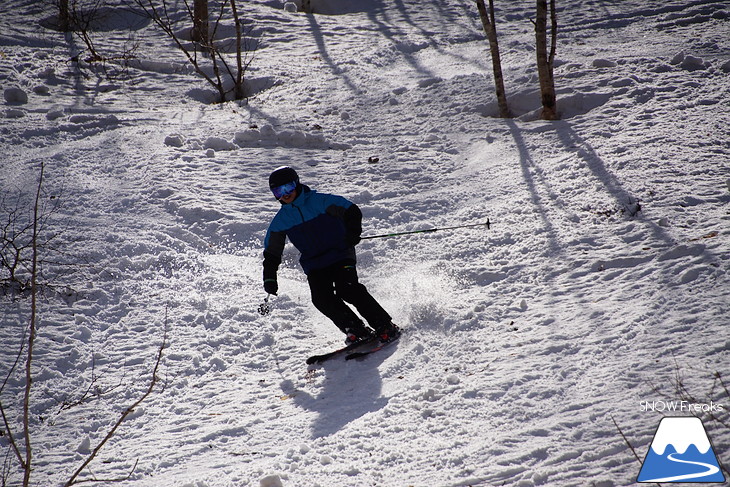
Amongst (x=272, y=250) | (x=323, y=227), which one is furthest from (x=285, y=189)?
(x=272, y=250)

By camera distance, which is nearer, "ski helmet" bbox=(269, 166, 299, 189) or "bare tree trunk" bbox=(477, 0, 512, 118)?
"ski helmet" bbox=(269, 166, 299, 189)

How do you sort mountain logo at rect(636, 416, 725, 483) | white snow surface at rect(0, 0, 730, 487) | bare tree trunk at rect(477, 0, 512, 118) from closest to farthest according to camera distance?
mountain logo at rect(636, 416, 725, 483)
white snow surface at rect(0, 0, 730, 487)
bare tree trunk at rect(477, 0, 512, 118)

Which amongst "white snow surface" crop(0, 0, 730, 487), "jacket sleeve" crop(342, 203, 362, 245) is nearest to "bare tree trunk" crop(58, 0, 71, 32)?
"white snow surface" crop(0, 0, 730, 487)

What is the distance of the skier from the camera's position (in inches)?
197

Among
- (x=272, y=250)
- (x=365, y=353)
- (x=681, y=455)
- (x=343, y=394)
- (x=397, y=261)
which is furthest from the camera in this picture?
(x=397, y=261)

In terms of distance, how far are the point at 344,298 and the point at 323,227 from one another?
627mm

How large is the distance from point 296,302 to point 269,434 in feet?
6.23

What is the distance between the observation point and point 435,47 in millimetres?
11742

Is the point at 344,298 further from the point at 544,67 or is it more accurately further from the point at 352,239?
the point at 544,67

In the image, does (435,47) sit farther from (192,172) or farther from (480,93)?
(192,172)

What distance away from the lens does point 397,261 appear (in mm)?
6332

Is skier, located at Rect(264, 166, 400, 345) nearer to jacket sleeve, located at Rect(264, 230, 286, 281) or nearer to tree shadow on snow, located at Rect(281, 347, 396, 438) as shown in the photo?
jacket sleeve, located at Rect(264, 230, 286, 281)

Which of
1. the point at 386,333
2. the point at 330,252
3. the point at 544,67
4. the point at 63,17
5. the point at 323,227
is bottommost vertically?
Answer: the point at 386,333

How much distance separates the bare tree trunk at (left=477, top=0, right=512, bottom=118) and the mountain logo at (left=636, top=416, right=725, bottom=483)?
607cm
